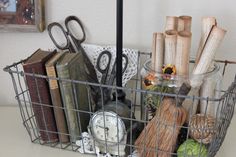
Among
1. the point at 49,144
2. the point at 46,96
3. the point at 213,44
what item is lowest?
the point at 49,144

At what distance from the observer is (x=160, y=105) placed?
606mm

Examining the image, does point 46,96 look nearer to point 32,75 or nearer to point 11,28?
point 32,75

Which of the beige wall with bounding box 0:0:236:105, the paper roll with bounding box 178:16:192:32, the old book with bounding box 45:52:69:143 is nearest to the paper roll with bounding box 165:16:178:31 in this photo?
the paper roll with bounding box 178:16:192:32

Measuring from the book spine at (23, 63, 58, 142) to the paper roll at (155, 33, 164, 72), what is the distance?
23 centimetres

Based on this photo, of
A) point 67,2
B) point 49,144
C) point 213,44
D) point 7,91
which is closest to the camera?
point 213,44

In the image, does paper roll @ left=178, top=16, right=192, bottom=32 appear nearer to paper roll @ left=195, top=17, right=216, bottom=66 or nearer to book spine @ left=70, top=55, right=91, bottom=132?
paper roll @ left=195, top=17, right=216, bottom=66

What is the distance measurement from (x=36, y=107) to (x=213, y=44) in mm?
377

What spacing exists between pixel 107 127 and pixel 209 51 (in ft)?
0.79

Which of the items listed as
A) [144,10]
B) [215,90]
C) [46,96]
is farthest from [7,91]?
[215,90]

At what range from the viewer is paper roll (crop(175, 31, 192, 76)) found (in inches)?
24.1

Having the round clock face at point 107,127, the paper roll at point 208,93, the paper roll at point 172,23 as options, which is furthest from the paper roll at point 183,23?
the round clock face at point 107,127

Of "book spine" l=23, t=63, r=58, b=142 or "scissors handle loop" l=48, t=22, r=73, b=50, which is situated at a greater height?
"scissors handle loop" l=48, t=22, r=73, b=50

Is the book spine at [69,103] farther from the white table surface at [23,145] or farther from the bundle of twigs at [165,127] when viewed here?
the bundle of twigs at [165,127]

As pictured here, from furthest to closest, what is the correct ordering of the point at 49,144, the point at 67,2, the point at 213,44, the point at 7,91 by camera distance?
the point at 7,91 → the point at 67,2 → the point at 49,144 → the point at 213,44
